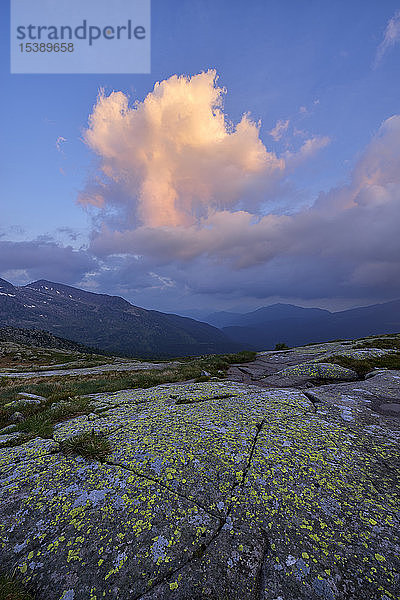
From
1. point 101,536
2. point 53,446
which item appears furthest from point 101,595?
point 53,446

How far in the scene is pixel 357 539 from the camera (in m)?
3.75

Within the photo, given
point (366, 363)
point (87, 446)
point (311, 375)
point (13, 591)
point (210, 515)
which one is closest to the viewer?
point (13, 591)

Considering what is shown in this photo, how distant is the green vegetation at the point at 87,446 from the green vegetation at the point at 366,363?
16.9 metres

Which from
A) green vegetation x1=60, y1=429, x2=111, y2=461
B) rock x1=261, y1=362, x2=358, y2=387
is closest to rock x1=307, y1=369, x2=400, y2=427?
rock x1=261, y1=362, x2=358, y2=387

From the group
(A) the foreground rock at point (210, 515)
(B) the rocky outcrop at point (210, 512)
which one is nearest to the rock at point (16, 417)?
(B) the rocky outcrop at point (210, 512)

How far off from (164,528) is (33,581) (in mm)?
1875

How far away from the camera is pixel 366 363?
17922 mm

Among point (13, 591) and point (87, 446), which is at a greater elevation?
point (87, 446)

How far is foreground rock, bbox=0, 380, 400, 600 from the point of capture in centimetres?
323

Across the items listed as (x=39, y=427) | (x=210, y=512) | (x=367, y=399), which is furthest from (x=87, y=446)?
(x=367, y=399)

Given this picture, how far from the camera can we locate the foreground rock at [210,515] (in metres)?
3.23

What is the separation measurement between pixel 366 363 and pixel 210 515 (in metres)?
18.7

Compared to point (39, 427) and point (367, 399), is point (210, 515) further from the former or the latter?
point (367, 399)

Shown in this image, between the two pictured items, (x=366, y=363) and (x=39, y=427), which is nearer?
(x=39, y=427)
